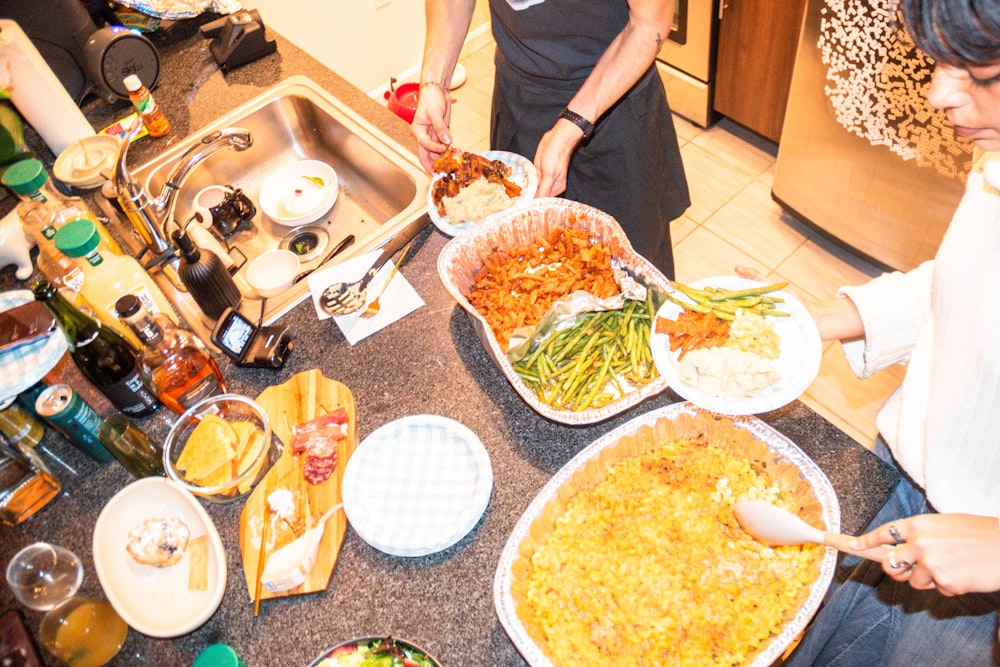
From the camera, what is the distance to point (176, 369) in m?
1.61

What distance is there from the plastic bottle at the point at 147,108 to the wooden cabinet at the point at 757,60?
262cm

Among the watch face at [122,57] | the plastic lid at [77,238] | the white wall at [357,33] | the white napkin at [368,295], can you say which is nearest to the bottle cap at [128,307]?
the plastic lid at [77,238]

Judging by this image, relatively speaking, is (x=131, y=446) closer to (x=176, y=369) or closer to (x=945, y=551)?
(x=176, y=369)

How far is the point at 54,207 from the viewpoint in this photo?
1.98 meters

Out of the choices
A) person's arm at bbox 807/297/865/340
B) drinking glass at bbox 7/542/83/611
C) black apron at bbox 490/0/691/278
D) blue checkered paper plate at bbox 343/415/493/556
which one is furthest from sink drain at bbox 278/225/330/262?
person's arm at bbox 807/297/865/340

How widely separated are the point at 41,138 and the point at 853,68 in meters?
3.13

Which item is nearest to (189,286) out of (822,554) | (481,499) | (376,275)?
(376,275)

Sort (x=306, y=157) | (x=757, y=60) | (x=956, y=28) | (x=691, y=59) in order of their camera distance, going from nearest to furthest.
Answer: (x=956, y=28) → (x=306, y=157) → (x=757, y=60) → (x=691, y=59)

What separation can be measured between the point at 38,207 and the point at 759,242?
3.07 m

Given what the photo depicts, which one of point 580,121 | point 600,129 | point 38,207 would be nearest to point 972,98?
point 580,121

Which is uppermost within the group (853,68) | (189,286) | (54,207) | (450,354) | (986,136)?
(986,136)

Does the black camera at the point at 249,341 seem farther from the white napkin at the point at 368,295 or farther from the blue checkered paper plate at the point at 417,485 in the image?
the blue checkered paper plate at the point at 417,485

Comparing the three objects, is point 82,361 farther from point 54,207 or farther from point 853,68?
point 853,68

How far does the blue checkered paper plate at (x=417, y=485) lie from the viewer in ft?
4.51
